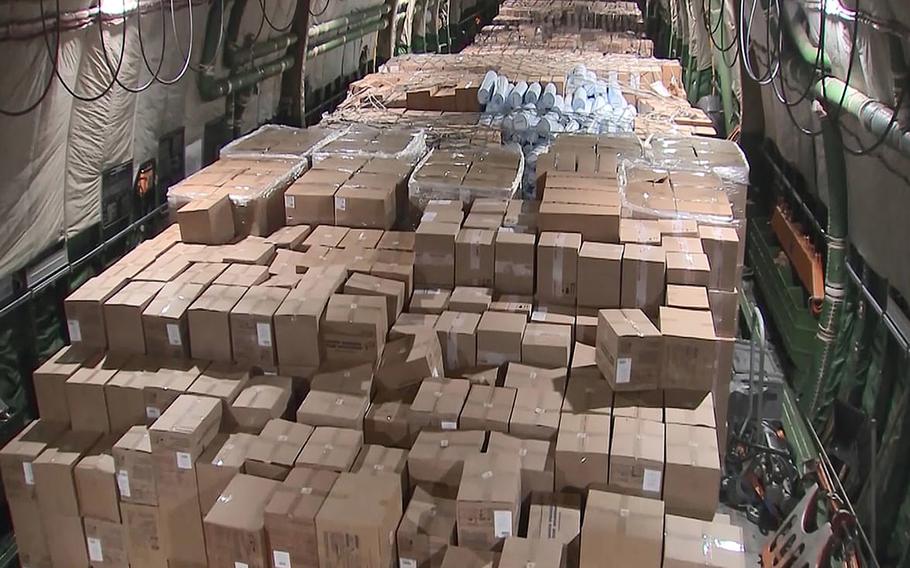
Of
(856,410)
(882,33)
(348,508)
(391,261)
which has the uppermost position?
(882,33)

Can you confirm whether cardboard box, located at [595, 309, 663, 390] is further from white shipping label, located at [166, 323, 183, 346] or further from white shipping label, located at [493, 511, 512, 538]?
white shipping label, located at [166, 323, 183, 346]

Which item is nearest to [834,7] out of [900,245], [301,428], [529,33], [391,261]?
[900,245]

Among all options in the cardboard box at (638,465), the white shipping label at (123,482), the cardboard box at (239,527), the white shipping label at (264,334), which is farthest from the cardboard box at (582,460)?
the white shipping label at (123,482)

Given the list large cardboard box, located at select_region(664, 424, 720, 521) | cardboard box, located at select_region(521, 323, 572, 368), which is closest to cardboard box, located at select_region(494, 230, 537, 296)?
cardboard box, located at select_region(521, 323, 572, 368)

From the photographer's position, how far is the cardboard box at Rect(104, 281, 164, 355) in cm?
403

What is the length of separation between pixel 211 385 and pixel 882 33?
3.46 m

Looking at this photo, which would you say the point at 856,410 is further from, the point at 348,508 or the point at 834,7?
the point at 348,508

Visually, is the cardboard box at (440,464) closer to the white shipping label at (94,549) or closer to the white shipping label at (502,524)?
the white shipping label at (502,524)

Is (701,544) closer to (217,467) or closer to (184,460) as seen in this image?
(217,467)

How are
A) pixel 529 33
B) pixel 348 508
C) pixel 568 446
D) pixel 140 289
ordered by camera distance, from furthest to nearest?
pixel 529 33, pixel 140 289, pixel 568 446, pixel 348 508

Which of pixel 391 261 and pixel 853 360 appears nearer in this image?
pixel 391 261

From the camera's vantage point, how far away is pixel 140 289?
13.7 ft

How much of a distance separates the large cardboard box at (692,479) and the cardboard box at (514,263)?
4.16 ft

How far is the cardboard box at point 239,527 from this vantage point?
10.5 ft
